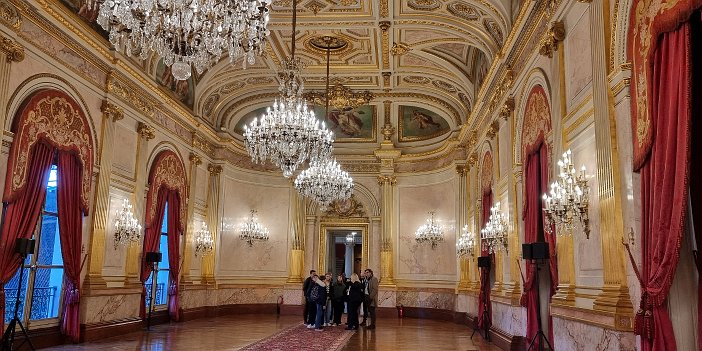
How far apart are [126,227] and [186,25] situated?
6766 millimetres

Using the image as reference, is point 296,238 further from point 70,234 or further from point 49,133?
point 49,133

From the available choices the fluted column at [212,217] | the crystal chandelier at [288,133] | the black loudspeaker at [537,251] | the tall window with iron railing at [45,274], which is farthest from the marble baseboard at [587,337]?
the fluted column at [212,217]

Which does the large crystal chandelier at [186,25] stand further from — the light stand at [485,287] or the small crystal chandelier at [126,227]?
the light stand at [485,287]

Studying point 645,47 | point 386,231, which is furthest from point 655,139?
point 386,231

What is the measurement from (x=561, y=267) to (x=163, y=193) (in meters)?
9.04

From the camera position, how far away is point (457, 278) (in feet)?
49.9

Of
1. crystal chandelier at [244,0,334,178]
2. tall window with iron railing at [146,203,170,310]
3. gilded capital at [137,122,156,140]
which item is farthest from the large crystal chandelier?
tall window with iron railing at [146,203,170,310]

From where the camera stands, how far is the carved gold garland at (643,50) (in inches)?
176

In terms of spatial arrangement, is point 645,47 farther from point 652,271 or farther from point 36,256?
point 36,256

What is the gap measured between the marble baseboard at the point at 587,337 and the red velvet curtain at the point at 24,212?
709 centimetres

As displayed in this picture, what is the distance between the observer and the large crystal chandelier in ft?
16.5

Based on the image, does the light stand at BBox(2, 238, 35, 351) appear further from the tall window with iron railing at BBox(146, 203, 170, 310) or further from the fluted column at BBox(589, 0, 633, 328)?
the fluted column at BBox(589, 0, 633, 328)

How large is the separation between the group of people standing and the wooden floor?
0.50 metres

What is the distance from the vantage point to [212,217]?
15742 millimetres
